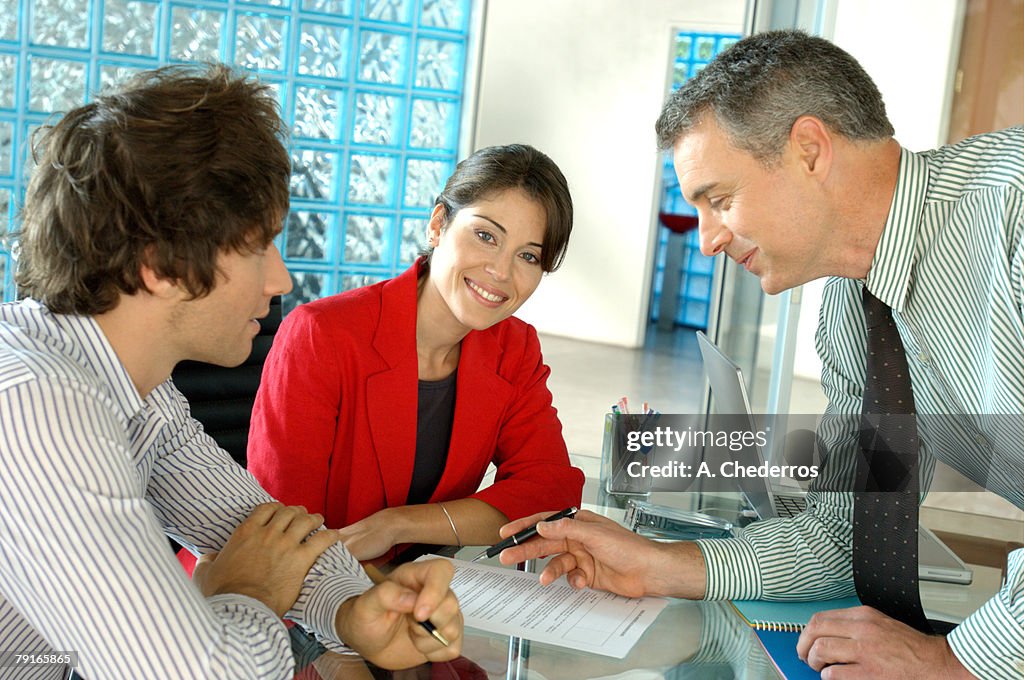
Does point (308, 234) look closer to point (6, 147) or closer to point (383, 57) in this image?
point (383, 57)

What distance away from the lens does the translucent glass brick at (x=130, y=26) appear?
5.53 m

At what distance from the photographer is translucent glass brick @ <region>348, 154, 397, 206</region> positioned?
648cm

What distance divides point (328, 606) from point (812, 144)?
3.14 feet

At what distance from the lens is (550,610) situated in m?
1.35

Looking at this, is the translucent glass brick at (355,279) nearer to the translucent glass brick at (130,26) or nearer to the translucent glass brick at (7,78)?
the translucent glass brick at (130,26)

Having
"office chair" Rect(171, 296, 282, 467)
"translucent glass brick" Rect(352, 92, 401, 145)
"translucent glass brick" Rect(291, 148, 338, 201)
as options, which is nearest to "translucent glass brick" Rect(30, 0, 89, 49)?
"translucent glass brick" Rect(291, 148, 338, 201)

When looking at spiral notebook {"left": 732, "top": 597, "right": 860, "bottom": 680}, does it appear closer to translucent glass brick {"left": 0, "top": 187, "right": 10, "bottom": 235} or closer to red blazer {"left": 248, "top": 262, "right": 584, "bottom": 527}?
red blazer {"left": 248, "top": 262, "right": 584, "bottom": 527}

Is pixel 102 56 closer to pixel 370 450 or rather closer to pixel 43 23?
pixel 43 23

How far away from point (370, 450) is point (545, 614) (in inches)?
25.0

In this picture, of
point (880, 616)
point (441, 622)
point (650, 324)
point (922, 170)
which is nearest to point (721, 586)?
point (880, 616)

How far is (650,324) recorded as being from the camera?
10.2 metres

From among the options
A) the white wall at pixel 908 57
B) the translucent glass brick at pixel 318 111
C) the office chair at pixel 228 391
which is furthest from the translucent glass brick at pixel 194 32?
the office chair at pixel 228 391

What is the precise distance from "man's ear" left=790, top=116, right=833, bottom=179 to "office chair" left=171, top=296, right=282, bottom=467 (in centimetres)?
121

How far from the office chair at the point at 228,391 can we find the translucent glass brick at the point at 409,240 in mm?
4349
